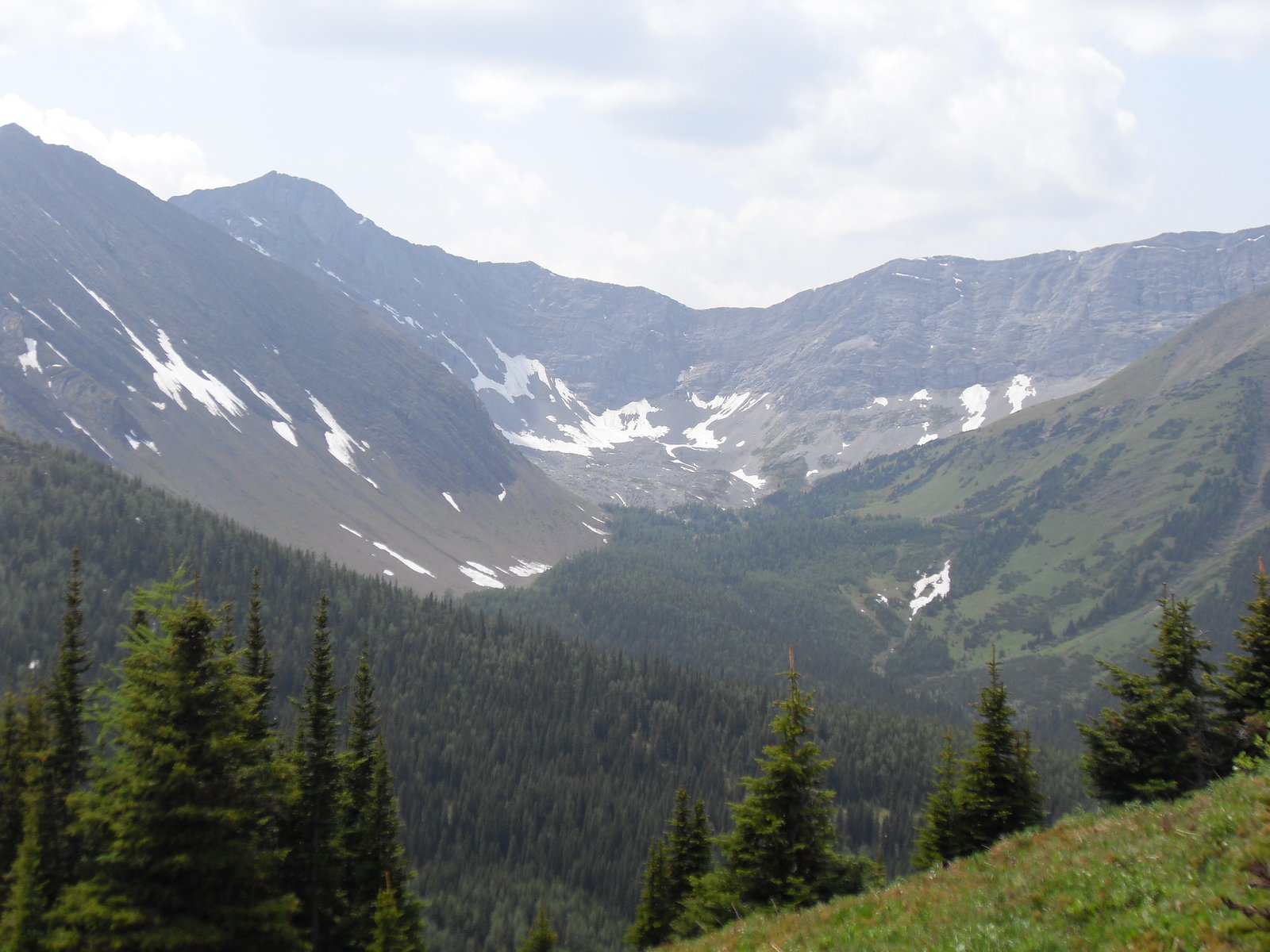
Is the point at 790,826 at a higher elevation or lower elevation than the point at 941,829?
higher

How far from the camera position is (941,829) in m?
39.9

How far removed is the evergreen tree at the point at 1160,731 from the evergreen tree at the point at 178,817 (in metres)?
30.1

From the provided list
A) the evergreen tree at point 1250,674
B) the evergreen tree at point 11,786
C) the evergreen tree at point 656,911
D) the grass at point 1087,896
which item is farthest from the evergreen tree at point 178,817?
the evergreen tree at point 1250,674

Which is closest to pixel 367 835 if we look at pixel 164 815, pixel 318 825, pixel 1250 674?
pixel 318 825

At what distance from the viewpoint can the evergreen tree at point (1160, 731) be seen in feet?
114

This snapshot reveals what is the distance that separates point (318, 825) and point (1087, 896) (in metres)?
28.3

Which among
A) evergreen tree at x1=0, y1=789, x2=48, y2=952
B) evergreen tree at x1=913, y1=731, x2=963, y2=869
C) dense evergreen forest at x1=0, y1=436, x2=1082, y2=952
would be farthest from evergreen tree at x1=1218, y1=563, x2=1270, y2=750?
dense evergreen forest at x1=0, y1=436, x2=1082, y2=952

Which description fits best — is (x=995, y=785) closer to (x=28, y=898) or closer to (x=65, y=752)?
(x=28, y=898)

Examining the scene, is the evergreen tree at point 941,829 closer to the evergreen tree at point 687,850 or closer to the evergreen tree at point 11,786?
the evergreen tree at point 687,850

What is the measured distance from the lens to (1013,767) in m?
37.4

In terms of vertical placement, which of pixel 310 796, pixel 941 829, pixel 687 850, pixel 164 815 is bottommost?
pixel 687 850

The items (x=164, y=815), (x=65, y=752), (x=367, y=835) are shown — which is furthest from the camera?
(x=367, y=835)

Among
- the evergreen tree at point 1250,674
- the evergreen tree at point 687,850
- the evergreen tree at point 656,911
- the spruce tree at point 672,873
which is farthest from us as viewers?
the evergreen tree at point 687,850

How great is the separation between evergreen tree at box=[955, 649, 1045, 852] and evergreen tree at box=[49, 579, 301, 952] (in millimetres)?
26146
